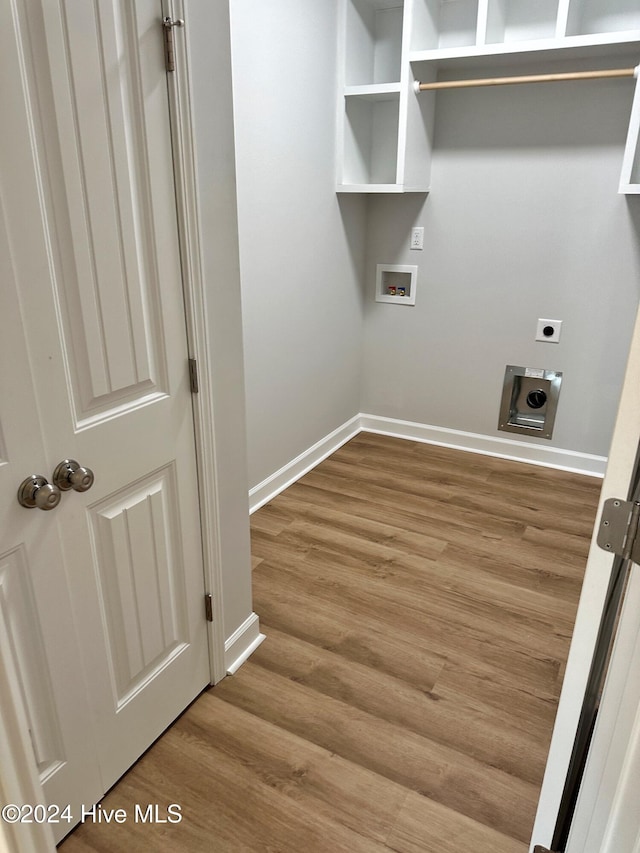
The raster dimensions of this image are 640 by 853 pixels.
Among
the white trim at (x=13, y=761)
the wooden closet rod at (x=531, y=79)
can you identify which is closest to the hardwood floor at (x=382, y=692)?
the white trim at (x=13, y=761)

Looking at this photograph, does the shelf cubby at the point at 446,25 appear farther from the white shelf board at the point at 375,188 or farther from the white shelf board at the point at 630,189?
the white shelf board at the point at 630,189

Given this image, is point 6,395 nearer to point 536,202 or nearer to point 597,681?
point 597,681

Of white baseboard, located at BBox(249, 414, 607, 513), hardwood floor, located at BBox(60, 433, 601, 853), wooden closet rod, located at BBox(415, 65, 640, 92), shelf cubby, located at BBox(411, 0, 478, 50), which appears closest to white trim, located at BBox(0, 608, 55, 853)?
hardwood floor, located at BBox(60, 433, 601, 853)

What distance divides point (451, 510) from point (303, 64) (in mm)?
2238

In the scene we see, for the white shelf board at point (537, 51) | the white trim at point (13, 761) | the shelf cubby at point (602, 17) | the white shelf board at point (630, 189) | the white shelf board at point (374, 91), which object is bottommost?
the white trim at point (13, 761)

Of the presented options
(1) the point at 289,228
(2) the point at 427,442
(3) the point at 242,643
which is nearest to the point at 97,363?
(3) the point at 242,643

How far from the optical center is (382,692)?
1.92 meters

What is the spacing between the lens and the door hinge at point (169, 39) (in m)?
1.31

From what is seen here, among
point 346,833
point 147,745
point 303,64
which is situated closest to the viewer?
point 346,833

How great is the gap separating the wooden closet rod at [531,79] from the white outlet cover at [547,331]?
1.17 meters

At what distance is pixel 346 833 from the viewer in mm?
1482

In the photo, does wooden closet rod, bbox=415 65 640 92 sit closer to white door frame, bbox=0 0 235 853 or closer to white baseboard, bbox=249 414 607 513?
white baseboard, bbox=249 414 607 513

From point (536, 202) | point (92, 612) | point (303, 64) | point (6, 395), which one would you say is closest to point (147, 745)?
point (92, 612)

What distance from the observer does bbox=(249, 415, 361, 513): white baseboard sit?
304cm
